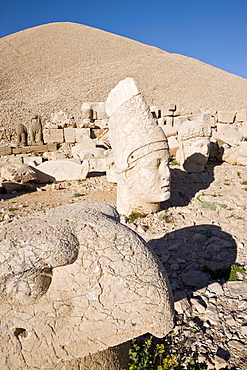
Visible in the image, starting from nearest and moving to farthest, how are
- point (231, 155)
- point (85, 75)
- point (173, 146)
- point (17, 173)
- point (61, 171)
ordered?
point (17, 173), point (61, 171), point (231, 155), point (173, 146), point (85, 75)

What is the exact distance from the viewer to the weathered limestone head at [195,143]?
7.34m

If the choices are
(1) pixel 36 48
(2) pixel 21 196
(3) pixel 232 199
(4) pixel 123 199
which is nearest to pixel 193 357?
(4) pixel 123 199

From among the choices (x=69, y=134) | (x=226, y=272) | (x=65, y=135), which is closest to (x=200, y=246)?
(x=226, y=272)

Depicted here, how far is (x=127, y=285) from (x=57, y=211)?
27.6 inches

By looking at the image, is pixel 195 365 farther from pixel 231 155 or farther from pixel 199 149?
pixel 231 155

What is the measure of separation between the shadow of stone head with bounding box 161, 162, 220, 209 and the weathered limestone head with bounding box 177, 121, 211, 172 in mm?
248

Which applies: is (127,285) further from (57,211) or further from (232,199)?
(232,199)

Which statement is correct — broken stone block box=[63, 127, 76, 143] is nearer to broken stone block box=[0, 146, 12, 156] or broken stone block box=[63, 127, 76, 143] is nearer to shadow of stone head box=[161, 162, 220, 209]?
broken stone block box=[0, 146, 12, 156]

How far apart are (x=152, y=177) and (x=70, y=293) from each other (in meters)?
3.32

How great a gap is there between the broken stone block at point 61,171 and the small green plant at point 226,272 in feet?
16.8

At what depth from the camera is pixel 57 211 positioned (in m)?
1.82

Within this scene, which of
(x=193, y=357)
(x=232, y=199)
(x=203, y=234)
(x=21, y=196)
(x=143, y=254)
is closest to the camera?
(x=143, y=254)

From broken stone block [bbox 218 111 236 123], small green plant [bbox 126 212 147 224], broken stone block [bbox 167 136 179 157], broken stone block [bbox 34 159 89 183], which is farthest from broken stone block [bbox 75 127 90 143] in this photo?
small green plant [bbox 126 212 147 224]

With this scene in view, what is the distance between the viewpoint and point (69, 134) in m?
11.6
